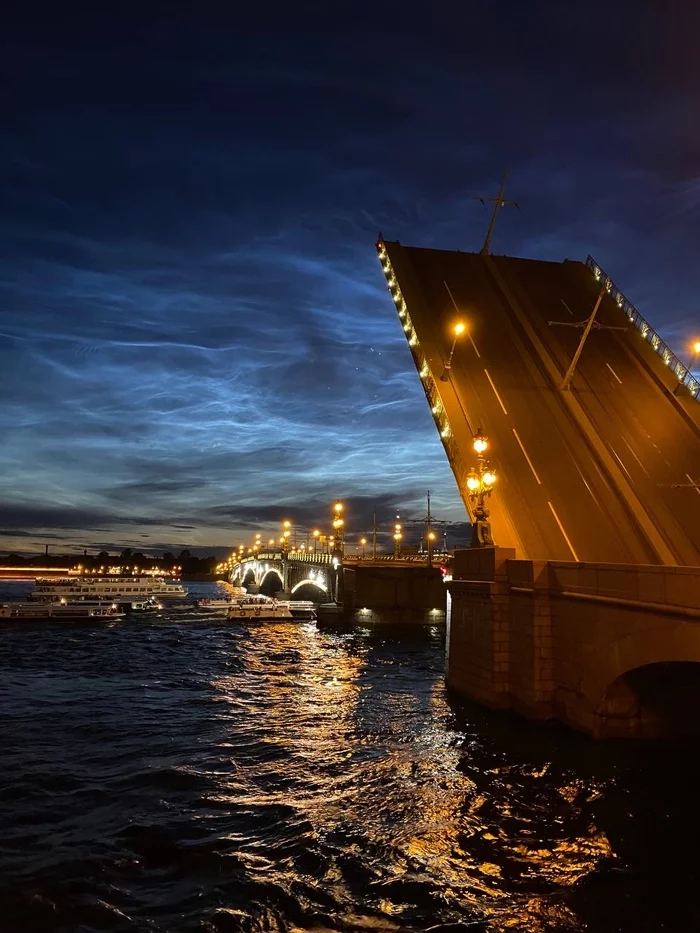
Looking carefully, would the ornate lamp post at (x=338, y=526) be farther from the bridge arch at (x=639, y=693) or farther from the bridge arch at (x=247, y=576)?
the bridge arch at (x=247, y=576)

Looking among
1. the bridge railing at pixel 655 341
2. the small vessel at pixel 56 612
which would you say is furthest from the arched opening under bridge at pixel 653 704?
the small vessel at pixel 56 612

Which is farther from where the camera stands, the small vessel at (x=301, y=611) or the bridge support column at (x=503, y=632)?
the small vessel at (x=301, y=611)

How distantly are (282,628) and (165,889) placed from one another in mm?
52258

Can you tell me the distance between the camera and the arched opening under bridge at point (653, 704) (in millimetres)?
16281

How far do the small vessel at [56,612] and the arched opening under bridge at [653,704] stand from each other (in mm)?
58412

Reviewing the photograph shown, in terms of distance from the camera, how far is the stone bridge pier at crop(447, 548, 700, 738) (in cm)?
1403

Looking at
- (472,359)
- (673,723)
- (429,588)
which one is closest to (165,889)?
(673,723)

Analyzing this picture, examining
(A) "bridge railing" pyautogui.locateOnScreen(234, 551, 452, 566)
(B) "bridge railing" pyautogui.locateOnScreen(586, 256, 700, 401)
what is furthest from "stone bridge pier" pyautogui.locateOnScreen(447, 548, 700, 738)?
(A) "bridge railing" pyautogui.locateOnScreen(234, 551, 452, 566)

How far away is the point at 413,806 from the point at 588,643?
6627 mm

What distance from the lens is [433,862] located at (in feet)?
35.6

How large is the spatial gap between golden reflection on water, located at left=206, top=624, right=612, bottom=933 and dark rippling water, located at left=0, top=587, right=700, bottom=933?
0.05 m

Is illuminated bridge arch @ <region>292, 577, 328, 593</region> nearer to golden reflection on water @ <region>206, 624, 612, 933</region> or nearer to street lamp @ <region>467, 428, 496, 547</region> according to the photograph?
golden reflection on water @ <region>206, 624, 612, 933</region>

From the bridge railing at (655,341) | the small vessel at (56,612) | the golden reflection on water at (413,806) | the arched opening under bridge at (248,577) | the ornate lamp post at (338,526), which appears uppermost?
the bridge railing at (655,341)

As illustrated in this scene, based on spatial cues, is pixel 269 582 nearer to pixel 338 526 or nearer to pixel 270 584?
pixel 270 584
